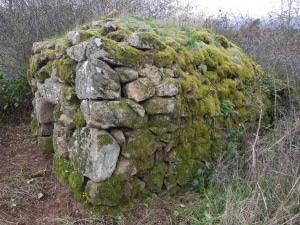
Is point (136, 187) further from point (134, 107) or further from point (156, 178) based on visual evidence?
point (134, 107)

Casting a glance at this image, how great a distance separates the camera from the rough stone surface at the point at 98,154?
115 inches

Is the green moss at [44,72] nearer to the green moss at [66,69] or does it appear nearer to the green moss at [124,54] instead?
the green moss at [66,69]

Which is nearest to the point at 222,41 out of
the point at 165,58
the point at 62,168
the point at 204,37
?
the point at 204,37

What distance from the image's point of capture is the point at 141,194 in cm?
320

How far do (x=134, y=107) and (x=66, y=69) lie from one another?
0.98 m

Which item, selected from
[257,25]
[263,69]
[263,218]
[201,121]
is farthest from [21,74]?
[257,25]

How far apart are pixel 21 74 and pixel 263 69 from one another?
13.9 feet

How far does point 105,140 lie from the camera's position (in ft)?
9.65

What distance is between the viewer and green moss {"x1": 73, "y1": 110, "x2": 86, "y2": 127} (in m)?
3.18

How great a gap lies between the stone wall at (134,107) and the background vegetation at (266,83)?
0.33 metres

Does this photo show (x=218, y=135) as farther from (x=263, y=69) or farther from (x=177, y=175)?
(x=263, y=69)

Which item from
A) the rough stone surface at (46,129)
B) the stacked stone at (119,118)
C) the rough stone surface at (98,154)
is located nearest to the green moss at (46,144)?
the rough stone surface at (46,129)

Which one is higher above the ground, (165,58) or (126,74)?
(165,58)

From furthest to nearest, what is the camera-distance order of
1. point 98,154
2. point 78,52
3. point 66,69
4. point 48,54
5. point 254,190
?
point 48,54 < point 66,69 < point 78,52 < point 98,154 < point 254,190
